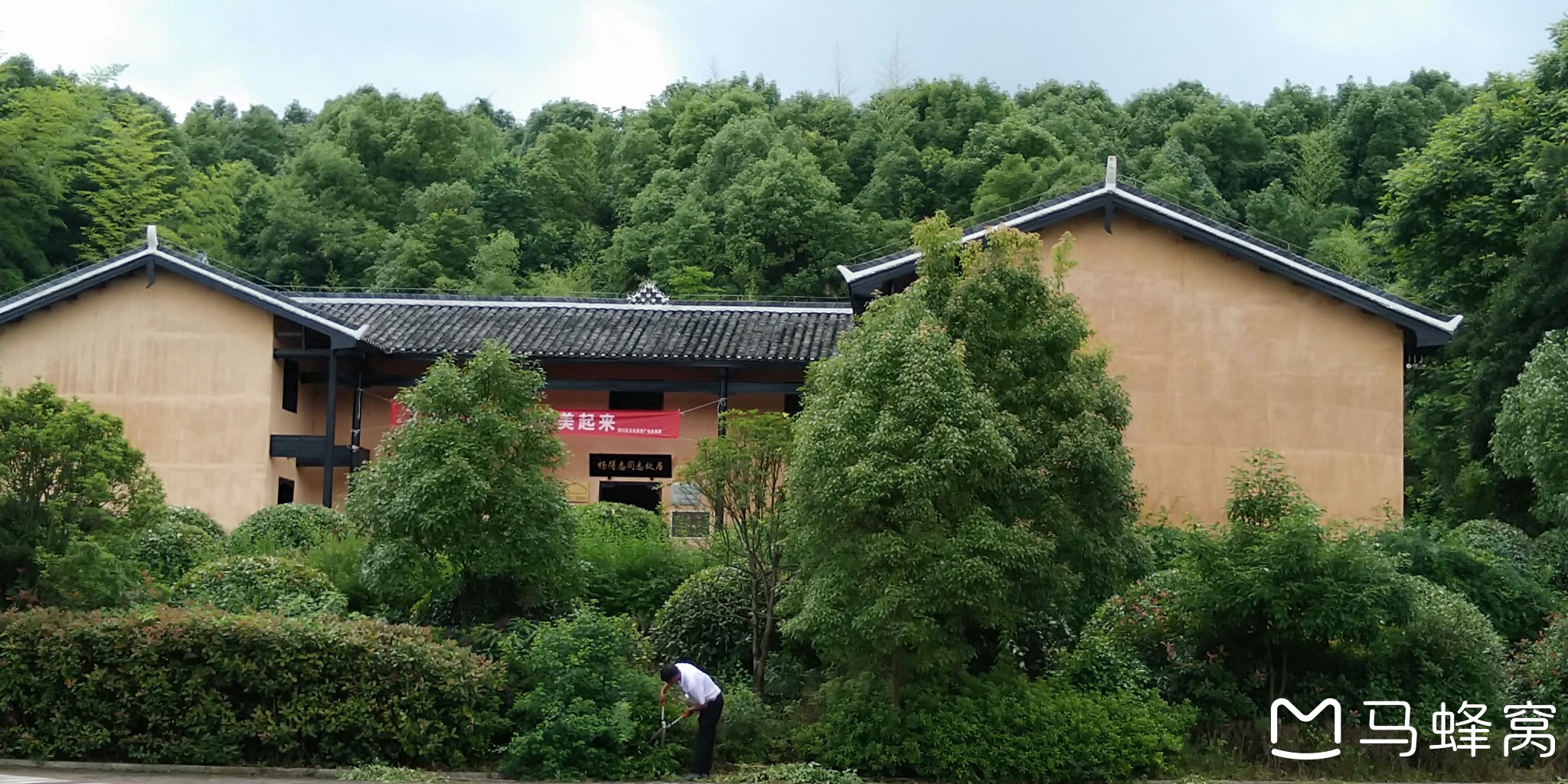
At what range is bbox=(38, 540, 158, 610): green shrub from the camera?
45.2ft

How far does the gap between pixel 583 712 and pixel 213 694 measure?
3097mm

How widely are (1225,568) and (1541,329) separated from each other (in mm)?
14736

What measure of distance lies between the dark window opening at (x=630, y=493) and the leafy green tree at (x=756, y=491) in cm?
1145

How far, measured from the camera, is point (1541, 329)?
1003 inches

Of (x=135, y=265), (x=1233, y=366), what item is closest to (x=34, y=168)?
(x=135, y=265)

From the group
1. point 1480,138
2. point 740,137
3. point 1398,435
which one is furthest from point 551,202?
point 1398,435

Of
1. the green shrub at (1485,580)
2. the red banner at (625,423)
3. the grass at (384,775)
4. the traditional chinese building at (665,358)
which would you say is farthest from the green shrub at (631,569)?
the green shrub at (1485,580)

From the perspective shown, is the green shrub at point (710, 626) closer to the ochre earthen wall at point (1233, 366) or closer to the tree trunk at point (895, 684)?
the tree trunk at point (895, 684)

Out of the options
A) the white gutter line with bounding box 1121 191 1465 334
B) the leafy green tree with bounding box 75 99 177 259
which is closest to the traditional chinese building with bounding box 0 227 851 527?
the white gutter line with bounding box 1121 191 1465 334

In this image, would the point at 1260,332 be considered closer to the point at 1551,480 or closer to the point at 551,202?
the point at 1551,480

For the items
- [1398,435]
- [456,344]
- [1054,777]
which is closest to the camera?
[1054,777]

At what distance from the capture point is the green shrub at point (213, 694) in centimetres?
1264

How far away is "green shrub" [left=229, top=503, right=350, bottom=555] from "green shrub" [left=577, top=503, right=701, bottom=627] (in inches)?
123

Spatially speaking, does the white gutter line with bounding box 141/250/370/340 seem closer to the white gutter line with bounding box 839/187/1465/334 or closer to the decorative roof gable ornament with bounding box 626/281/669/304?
the decorative roof gable ornament with bounding box 626/281/669/304
